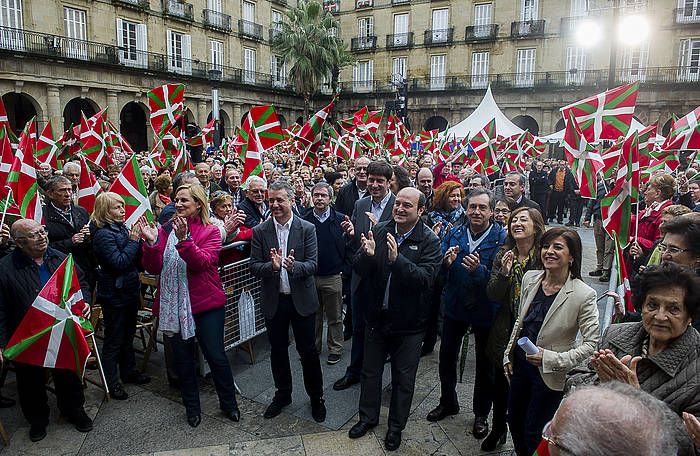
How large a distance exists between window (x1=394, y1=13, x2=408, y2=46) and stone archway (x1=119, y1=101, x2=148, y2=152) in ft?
66.0

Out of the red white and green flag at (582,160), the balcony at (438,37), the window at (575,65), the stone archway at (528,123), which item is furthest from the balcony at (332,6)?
the red white and green flag at (582,160)

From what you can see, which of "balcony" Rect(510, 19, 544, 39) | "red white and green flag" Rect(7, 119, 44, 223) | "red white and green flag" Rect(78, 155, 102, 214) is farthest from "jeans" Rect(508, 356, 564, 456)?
"balcony" Rect(510, 19, 544, 39)

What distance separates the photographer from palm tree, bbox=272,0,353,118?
34438mm

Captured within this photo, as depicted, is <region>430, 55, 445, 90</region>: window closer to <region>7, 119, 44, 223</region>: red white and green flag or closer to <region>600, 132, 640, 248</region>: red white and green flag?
<region>600, 132, 640, 248</region>: red white and green flag

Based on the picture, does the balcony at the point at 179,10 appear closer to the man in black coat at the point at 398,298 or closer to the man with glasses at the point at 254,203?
the man with glasses at the point at 254,203

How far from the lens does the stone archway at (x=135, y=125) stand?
29016 mm

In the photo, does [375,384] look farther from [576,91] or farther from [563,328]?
[576,91]

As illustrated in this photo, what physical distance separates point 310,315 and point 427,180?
309 cm

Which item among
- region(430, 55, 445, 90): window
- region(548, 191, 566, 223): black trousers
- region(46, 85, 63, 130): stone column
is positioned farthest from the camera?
region(430, 55, 445, 90): window

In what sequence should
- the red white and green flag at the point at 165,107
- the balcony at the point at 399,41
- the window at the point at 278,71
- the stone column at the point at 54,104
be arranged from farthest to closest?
1. the balcony at the point at 399,41
2. the window at the point at 278,71
3. the stone column at the point at 54,104
4. the red white and green flag at the point at 165,107

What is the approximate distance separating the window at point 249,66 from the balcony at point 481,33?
15698 millimetres

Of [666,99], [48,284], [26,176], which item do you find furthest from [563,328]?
[666,99]

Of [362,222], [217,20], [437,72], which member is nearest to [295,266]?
[362,222]

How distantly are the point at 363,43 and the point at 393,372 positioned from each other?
129 feet
